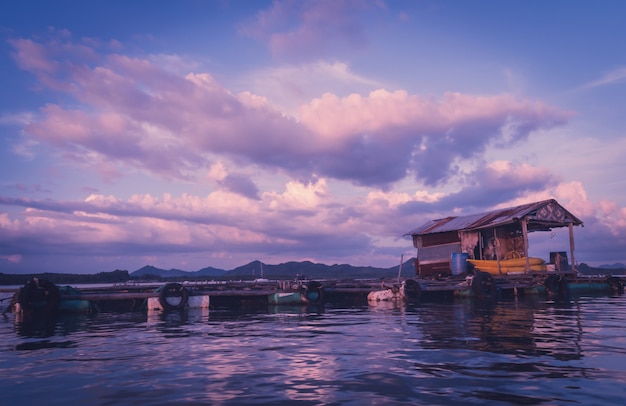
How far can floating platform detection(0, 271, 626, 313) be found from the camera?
80.1 feet

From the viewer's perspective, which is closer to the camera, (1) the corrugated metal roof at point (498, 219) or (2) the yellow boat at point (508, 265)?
(1) the corrugated metal roof at point (498, 219)

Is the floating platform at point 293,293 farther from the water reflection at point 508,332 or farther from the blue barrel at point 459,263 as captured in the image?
the water reflection at point 508,332

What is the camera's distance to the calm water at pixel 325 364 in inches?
294

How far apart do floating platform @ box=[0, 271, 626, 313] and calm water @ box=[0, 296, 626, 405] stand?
7.36 metres

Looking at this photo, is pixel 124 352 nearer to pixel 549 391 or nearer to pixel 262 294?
pixel 549 391

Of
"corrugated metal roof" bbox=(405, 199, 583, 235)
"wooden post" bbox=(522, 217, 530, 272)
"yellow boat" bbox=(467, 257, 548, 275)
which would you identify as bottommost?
"yellow boat" bbox=(467, 257, 548, 275)

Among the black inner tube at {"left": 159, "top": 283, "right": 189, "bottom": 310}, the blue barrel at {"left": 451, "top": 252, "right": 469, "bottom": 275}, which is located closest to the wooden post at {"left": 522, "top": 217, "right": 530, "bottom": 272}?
the blue barrel at {"left": 451, "top": 252, "right": 469, "bottom": 275}

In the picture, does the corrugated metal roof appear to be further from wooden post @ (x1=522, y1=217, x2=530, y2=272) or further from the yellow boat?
the yellow boat

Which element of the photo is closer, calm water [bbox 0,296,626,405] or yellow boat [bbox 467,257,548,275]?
calm water [bbox 0,296,626,405]

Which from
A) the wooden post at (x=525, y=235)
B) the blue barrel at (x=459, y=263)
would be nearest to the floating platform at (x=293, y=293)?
the blue barrel at (x=459, y=263)

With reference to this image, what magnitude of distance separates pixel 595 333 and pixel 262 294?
63.6ft

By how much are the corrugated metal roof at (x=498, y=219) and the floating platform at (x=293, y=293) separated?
439 cm

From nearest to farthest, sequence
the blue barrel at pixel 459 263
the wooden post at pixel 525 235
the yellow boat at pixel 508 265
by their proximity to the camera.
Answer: the wooden post at pixel 525 235 < the yellow boat at pixel 508 265 < the blue barrel at pixel 459 263

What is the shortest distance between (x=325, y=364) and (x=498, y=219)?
1187 inches
